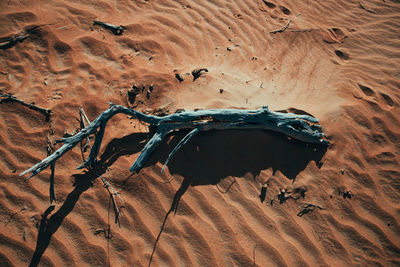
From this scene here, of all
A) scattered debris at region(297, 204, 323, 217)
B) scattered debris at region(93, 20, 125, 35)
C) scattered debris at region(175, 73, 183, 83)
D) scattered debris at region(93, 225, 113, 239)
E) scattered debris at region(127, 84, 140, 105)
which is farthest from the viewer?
scattered debris at region(93, 20, 125, 35)

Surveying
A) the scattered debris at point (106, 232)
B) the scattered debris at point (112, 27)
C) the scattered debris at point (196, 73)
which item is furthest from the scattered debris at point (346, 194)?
the scattered debris at point (112, 27)

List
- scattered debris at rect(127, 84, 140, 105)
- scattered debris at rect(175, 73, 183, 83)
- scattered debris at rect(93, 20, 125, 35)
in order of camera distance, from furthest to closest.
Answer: scattered debris at rect(93, 20, 125, 35), scattered debris at rect(175, 73, 183, 83), scattered debris at rect(127, 84, 140, 105)

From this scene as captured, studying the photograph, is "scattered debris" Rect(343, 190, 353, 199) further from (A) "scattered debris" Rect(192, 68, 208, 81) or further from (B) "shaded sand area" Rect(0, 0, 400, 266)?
(A) "scattered debris" Rect(192, 68, 208, 81)

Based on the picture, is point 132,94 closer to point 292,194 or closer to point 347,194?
point 292,194

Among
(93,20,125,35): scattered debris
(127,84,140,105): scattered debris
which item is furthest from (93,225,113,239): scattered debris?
(93,20,125,35): scattered debris

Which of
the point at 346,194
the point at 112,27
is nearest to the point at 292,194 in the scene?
the point at 346,194

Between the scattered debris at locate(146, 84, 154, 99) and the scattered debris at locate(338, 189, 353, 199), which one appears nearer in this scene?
the scattered debris at locate(338, 189, 353, 199)
